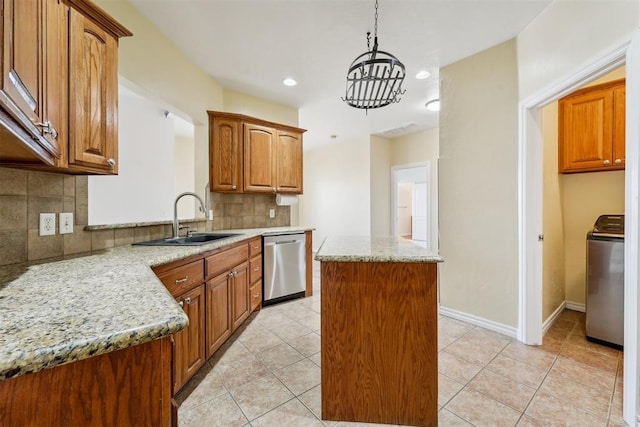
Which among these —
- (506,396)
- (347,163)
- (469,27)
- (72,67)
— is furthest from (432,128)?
(72,67)

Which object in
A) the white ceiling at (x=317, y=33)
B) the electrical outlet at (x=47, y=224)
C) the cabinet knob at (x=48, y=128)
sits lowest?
the electrical outlet at (x=47, y=224)

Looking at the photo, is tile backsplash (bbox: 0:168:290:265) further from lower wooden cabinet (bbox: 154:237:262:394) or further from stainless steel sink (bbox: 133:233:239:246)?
lower wooden cabinet (bbox: 154:237:262:394)

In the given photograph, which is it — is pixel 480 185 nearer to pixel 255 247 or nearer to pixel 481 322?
pixel 481 322

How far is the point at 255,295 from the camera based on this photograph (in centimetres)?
288

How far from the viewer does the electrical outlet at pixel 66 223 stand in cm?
154

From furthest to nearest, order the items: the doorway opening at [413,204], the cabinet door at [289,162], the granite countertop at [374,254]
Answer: the doorway opening at [413,204] → the cabinet door at [289,162] → the granite countertop at [374,254]

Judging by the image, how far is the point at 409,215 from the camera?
996cm

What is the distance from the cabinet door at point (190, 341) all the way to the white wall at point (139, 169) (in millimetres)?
1324

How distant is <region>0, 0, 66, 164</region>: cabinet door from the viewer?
721mm

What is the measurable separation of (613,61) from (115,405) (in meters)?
2.62

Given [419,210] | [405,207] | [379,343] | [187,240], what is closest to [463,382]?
[379,343]

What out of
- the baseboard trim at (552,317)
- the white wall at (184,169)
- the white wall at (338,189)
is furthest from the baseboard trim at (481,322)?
the white wall at (184,169)

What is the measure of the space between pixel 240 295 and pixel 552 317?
3.01 metres

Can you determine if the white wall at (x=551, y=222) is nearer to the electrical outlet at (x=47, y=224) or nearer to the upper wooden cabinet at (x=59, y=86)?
the upper wooden cabinet at (x=59, y=86)
